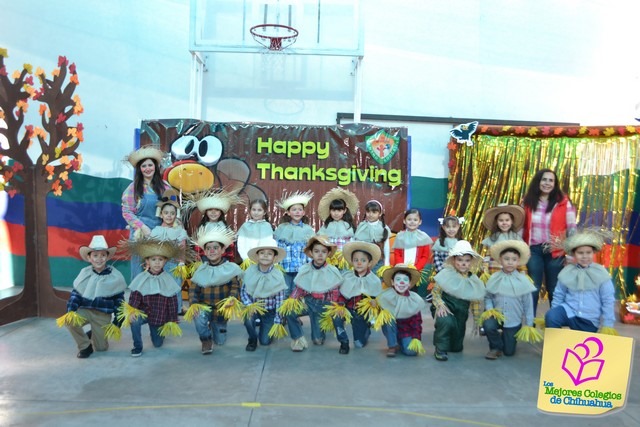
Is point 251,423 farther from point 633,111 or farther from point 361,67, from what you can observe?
point 633,111

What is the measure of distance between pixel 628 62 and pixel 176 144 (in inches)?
247

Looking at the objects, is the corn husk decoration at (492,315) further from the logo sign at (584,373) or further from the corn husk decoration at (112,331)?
the corn husk decoration at (112,331)

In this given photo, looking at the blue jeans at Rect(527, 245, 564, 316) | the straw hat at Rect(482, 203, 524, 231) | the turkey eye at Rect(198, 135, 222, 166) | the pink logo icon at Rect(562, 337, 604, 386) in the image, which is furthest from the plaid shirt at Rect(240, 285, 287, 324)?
the turkey eye at Rect(198, 135, 222, 166)

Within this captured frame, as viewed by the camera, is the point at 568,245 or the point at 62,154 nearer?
the point at 568,245

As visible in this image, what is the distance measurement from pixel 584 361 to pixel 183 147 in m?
5.19

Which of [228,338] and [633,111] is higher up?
[633,111]

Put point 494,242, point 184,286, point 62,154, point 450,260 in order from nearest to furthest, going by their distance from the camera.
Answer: point 450,260 → point 494,242 → point 62,154 → point 184,286

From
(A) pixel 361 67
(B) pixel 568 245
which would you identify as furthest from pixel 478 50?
(B) pixel 568 245

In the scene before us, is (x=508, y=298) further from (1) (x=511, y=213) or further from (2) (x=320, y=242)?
(2) (x=320, y=242)

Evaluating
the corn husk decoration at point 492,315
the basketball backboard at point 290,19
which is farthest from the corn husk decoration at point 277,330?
the basketball backboard at point 290,19

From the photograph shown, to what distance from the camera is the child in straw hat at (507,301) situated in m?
4.41

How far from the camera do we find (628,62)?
793 centimetres

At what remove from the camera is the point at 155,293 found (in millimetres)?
4453

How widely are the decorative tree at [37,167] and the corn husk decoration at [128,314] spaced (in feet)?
5.13
